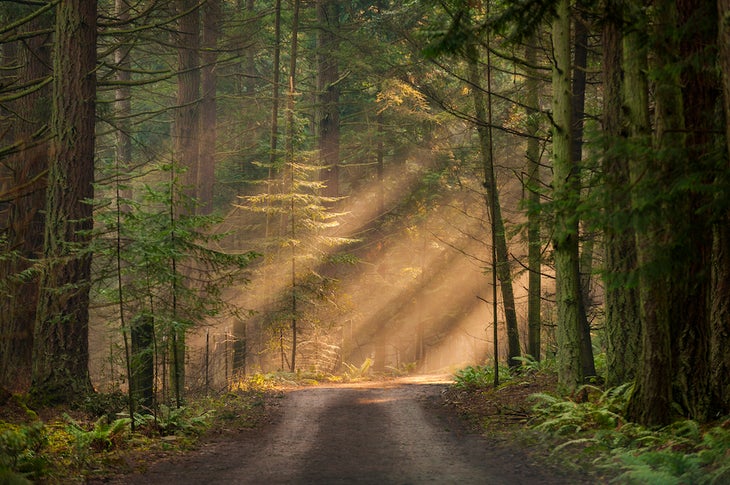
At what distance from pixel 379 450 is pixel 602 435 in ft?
9.78

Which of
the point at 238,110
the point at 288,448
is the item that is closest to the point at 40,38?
the point at 288,448

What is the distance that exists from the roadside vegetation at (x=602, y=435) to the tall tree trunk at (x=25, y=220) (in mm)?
8840

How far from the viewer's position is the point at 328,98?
29.3 m

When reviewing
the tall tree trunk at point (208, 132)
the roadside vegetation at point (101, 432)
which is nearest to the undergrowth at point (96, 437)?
the roadside vegetation at point (101, 432)

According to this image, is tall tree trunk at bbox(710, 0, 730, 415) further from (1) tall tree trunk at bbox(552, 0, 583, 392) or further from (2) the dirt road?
(1) tall tree trunk at bbox(552, 0, 583, 392)

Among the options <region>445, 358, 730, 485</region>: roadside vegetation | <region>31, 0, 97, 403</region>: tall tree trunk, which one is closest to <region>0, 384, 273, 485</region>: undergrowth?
<region>31, 0, 97, 403</region>: tall tree trunk

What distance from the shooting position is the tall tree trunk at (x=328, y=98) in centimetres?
2823

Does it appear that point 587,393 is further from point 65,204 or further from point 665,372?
point 65,204

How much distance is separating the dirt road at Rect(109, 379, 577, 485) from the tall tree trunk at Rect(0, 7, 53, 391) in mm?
5430

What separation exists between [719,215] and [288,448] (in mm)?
6425

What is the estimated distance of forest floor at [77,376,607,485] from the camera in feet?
24.4

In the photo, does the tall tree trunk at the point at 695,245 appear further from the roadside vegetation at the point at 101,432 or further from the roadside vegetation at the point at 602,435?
the roadside vegetation at the point at 101,432

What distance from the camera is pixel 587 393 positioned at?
1071 cm

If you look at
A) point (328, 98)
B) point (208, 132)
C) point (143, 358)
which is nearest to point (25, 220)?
point (143, 358)
